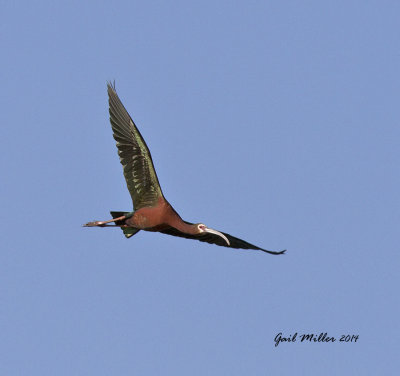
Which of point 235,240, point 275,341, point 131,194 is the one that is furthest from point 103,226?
point 275,341

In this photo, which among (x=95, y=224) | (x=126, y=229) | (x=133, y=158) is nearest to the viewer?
(x=133, y=158)

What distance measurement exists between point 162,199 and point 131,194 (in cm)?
84

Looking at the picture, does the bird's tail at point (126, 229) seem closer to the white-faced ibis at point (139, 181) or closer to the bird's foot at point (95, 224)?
the white-faced ibis at point (139, 181)

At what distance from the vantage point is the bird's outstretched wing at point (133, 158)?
30.7 meters

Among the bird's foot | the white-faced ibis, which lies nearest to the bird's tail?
the white-faced ibis

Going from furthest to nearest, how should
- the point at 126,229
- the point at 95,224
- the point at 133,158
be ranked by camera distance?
1. the point at 126,229
2. the point at 95,224
3. the point at 133,158

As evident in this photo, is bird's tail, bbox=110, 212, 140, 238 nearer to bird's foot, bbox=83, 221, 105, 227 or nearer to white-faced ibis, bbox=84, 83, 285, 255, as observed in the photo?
white-faced ibis, bbox=84, 83, 285, 255

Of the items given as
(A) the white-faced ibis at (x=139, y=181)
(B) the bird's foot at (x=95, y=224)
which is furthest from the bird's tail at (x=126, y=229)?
(B) the bird's foot at (x=95, y=224)

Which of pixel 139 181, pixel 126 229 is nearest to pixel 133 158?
pixel 139 181

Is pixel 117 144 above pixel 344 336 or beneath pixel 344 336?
above

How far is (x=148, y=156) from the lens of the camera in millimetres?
30594

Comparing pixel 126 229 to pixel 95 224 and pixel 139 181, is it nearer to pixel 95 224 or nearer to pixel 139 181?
pixel 95 224

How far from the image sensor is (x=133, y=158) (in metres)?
30.8

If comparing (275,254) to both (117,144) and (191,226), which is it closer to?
(191,226)
